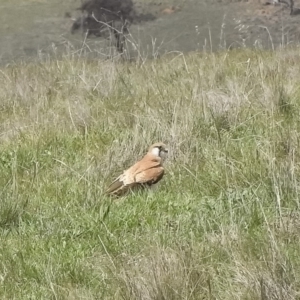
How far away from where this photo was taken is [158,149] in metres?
4.01

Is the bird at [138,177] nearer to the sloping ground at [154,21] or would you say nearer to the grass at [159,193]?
the grass at [159,193]

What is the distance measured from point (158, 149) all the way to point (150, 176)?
34 cm

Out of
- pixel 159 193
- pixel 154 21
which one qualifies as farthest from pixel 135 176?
pixel 154 21

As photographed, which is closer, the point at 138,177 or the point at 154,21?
the point at 138,177

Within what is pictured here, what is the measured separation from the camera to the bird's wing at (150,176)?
12.1 feet

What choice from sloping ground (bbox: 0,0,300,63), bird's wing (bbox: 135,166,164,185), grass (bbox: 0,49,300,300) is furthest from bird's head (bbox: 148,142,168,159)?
sloping ground (bbox: 0,0,300,63)

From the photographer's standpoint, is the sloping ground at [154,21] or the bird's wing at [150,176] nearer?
the bird's wing at [150,176]

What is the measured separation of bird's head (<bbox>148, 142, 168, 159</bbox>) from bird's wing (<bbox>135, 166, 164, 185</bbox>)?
236 millimetres

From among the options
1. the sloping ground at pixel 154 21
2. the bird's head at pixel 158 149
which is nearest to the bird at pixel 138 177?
the bird's head at pixel 158 149

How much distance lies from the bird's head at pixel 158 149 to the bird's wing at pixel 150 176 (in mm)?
236

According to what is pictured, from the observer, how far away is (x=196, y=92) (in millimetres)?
5277

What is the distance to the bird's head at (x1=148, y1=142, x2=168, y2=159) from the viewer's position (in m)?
3.99

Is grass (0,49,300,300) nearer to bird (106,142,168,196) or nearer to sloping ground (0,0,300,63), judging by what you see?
bird (106,142,168,196)

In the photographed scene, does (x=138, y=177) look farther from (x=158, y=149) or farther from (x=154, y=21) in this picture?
(x=154, y=21)
